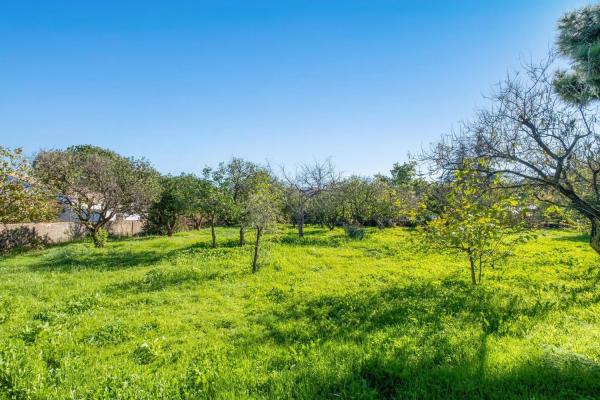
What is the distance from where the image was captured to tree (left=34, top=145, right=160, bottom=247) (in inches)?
880

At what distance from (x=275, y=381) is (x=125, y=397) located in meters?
2.05

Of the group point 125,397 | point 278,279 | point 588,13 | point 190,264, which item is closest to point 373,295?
point 278,279

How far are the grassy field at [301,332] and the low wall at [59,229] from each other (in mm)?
10966

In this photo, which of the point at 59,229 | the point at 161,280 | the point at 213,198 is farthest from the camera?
the point at 59,229

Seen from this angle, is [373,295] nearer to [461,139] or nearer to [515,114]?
[461,139]

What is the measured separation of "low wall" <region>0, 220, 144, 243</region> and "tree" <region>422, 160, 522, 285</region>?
24.4 meters

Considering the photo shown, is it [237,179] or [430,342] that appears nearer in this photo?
[430,342]

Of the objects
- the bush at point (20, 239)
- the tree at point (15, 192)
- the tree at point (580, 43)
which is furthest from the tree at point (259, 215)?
the bush at point (20, 239)

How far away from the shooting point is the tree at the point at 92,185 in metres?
22.4

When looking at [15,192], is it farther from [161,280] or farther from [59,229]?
[59,229]

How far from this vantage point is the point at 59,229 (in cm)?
2375

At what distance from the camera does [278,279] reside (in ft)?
35.3

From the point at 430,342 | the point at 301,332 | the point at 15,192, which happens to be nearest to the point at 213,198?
the point at 15,192

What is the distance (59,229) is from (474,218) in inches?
1108
